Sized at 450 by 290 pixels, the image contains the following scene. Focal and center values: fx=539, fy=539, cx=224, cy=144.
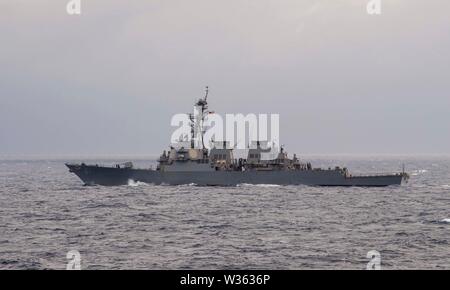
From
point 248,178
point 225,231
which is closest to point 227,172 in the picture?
point 248,178

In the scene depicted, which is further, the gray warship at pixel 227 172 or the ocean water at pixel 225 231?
the gray warship at pixel 227 172

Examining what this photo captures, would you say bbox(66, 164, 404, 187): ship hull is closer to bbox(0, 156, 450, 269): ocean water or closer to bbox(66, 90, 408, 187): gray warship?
bbox(66, 90, 408, 187): gray warship

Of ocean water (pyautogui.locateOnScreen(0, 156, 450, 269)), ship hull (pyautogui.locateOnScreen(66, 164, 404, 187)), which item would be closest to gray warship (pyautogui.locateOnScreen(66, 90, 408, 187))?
ship hull (pyautogui.locateOnScreen(66, 164, 404, 187))

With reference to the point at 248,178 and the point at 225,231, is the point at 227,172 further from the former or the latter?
the point at 225,231

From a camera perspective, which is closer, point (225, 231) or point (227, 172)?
point (225, 231)

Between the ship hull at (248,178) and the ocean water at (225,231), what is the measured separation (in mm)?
10489

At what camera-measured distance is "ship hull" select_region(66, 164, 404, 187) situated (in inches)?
2630

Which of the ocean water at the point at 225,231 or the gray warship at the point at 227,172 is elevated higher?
the gray warship at the point at 227,172

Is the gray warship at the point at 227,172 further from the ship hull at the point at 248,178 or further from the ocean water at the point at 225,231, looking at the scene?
the ocean water at the point at 225,231

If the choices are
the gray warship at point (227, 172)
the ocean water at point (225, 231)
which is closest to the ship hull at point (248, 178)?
the gray warship at point (227, 172)

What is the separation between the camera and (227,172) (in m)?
66.4

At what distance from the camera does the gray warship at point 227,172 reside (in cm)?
6694

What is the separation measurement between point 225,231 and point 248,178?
3597cm
